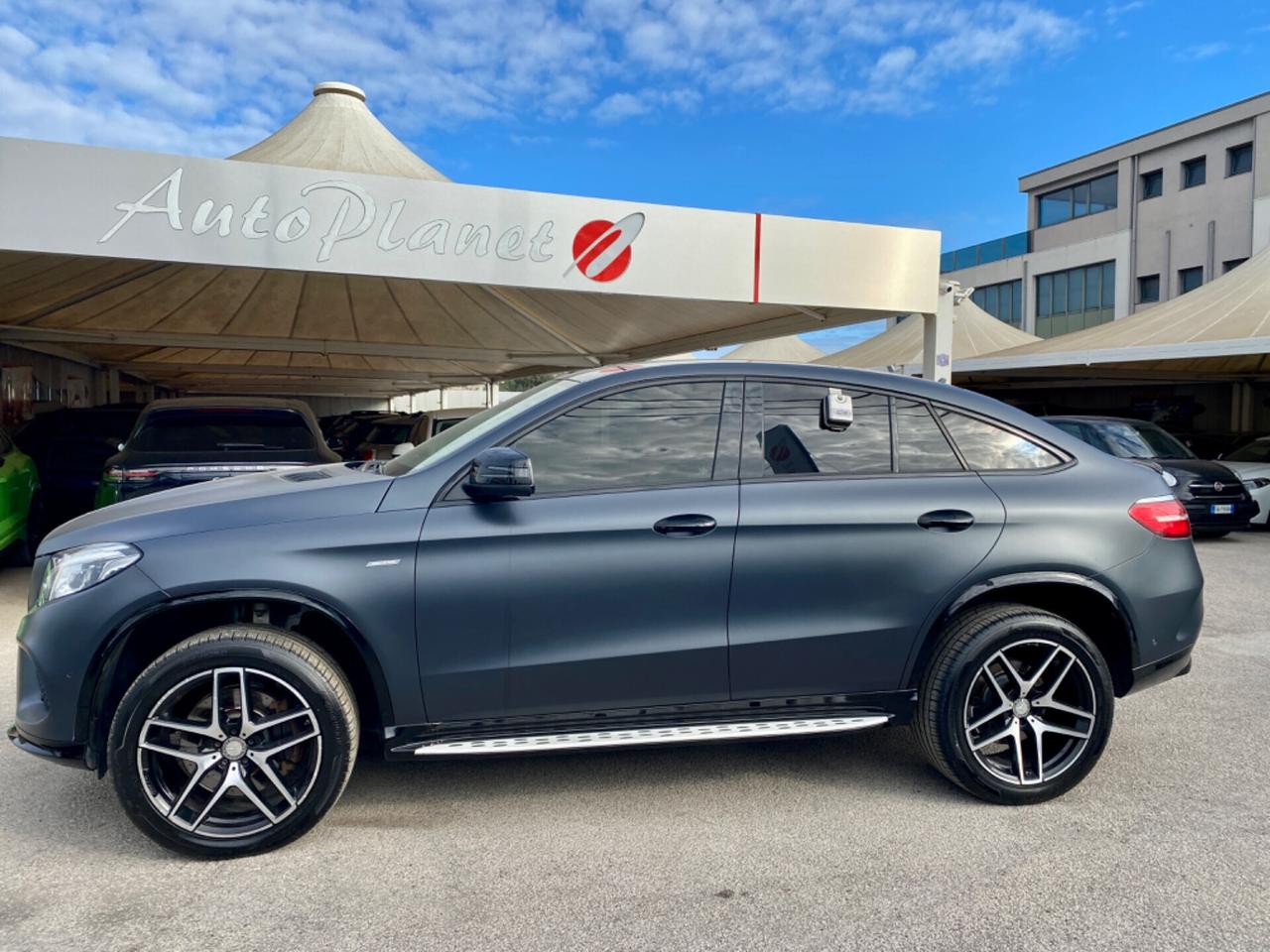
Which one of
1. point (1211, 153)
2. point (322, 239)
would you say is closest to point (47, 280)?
point (322, 239)

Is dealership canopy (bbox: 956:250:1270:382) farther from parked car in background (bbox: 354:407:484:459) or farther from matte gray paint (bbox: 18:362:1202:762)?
matte gray paint (bbox: 18:362:1202:762)

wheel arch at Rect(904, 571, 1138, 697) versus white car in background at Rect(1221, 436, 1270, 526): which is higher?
white car in background at Rect(1221, 436, 1270, 526)

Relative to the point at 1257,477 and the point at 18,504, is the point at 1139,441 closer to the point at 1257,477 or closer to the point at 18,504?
the point at 1257,477

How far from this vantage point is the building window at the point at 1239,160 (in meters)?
31.5

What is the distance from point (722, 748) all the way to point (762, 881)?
1.16m

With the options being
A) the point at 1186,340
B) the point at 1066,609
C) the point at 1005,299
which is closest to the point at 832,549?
the point at 1066,609

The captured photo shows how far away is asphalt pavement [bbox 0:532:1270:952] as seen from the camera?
262 centimetres

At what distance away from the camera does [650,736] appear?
127 inches

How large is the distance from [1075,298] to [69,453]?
39.3 m

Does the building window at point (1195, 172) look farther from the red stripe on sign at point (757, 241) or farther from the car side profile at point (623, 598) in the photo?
the car side profile at point (623, 598)

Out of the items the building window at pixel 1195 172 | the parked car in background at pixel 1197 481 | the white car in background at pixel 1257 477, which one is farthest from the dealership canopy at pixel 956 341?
the building window at pixel 1195 172

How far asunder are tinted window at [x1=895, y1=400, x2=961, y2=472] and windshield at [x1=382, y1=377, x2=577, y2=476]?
1390 mm

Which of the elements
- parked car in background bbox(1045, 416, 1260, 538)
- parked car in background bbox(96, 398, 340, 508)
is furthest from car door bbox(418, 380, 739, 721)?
Answer: parked car in background bbox(1045, 416, 1260, 538)

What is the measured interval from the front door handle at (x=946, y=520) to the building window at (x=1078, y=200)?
40.9 metres
